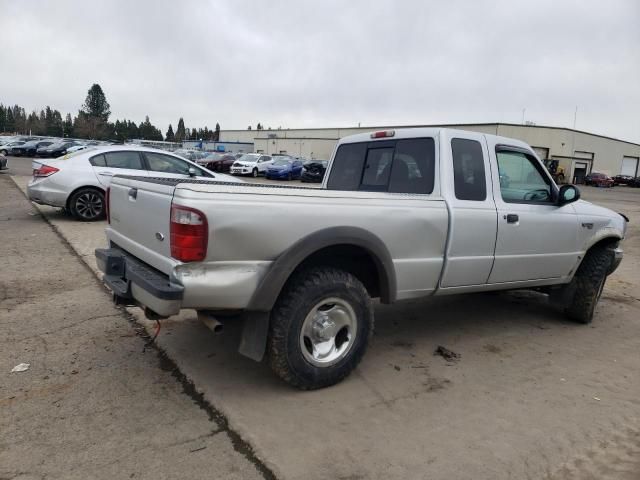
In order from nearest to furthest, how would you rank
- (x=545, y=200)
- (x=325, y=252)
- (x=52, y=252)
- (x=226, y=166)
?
(x=325, y=252) → (x=545, y=200) → (x=52, y=252) → (x=226, y=166)

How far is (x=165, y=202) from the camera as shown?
2990mm

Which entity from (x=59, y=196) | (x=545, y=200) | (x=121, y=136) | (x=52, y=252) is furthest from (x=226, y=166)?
(x=121, y=136)

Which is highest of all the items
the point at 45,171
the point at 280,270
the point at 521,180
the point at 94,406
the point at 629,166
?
the point at 629,166

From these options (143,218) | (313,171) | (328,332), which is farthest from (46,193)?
(313,171)

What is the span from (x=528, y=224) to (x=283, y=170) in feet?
90.2

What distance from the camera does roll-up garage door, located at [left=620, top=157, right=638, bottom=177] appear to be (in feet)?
203

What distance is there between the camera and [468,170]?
4168 millimetres

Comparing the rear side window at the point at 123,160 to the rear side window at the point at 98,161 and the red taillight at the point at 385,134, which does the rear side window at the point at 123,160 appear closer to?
the rear side window at the point at 98,161

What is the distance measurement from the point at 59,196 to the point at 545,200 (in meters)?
8.66

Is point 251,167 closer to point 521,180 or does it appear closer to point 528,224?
point 521,180

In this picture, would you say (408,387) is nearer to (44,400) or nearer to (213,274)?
(213,274)

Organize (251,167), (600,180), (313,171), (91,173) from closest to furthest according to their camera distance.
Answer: (91,173)
(313,171)
(251,167)
(600,180)

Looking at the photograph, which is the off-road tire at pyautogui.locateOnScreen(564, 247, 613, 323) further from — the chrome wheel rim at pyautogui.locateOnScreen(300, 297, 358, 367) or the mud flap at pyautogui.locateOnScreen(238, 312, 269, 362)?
the mud flap at pyautogui.locateOnScreen(238, 312, 269, 362)

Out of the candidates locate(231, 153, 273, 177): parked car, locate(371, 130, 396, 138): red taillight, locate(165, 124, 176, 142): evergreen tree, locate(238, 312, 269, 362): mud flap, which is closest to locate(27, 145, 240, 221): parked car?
locate(371, 130, 396, 138): red taillight
